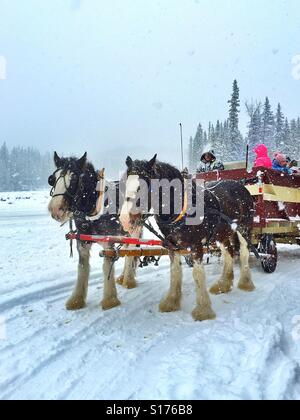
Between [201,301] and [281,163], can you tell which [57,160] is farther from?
[281,163]

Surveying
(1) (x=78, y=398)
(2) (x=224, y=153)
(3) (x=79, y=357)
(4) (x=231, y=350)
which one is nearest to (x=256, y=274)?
(4) (x=231, y=350)

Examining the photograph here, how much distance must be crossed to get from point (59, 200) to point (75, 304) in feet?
5.70

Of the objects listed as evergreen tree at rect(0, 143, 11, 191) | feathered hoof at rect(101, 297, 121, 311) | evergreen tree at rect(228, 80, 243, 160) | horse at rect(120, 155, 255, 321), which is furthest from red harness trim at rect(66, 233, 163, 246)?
evergreen tree at rect(0, 143, 11, 191)

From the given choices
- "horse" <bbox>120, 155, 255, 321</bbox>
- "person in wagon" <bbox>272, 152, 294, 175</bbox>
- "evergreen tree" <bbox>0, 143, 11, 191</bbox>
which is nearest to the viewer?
"horse" <bbox>120, 155, 255, 321</bbox>

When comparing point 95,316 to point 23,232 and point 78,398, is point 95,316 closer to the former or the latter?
point 78,398

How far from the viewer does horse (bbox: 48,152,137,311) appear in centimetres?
470

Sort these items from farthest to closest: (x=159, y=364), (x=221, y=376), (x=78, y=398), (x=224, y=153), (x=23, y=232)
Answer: (x=224, y=153) < (x=23, y=232) < (x=159, y=364) < (x=221, y=376) < (x=78, y=398)

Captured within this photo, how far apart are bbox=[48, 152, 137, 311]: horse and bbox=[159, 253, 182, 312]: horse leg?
2.57 feet

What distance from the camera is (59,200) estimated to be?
4.60 meters

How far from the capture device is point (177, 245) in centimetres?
473

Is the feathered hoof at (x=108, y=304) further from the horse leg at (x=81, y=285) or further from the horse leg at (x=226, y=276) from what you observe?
the horse leg at (x=226, y=276)

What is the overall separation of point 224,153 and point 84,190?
159 feet

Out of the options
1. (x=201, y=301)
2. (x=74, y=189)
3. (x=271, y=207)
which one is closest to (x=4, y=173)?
(x=271, y=207)
